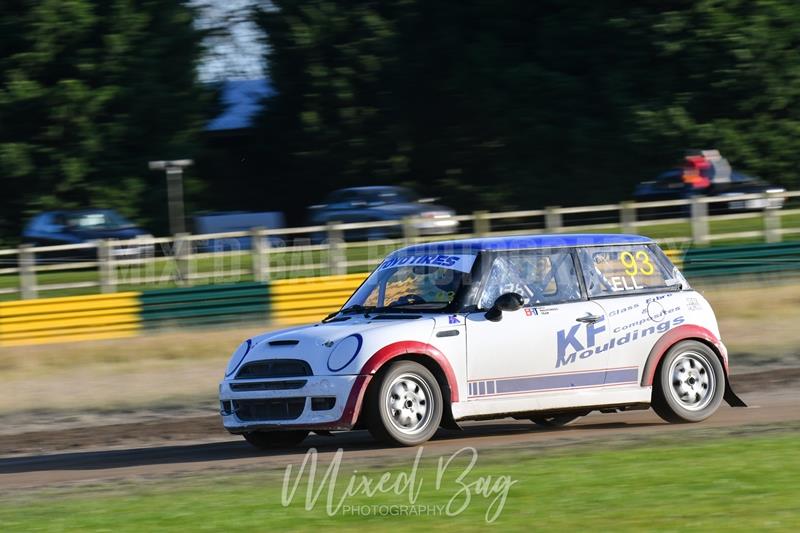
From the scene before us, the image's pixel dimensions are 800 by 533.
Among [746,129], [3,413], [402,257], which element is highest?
[746,129]

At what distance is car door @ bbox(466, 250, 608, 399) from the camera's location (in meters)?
10.3

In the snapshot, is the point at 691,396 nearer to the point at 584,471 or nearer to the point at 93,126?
the point at 584,471

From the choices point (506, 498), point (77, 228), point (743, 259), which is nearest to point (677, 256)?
point (743, 259)

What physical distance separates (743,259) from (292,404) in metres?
14.7

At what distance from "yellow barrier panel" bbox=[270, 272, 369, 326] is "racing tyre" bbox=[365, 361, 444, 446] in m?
10.6

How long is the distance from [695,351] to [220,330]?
35.5ft

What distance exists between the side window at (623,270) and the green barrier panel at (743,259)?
11.7m

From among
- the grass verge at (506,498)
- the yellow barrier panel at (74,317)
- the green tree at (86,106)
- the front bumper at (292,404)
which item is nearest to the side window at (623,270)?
the grass verge at (506,498)

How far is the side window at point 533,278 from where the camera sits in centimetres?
1058

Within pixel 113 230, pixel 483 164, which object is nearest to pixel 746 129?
pixel 483 164

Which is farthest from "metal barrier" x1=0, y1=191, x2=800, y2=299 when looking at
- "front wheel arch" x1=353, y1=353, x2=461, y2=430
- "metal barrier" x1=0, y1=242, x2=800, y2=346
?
"front wheel arch" x1=353, y1=353, x2=461, y2=430

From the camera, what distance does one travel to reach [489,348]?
1027 centimetres

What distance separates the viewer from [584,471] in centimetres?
844

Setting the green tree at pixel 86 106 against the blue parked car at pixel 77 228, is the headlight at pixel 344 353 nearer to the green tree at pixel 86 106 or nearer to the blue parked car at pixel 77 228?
the blue parked car at pixel 77 228
